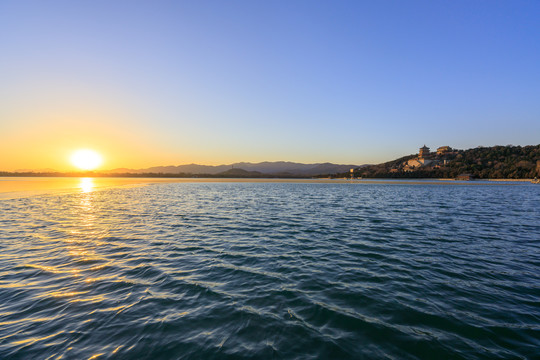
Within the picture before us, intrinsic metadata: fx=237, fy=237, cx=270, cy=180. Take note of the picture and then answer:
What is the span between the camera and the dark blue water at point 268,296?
5.79m

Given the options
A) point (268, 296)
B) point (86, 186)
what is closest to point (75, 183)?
point (86, 186)

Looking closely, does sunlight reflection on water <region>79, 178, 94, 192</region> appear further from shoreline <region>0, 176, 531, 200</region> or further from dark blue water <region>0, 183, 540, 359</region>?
dark blue water <region>0, 183, 540, 359</region>

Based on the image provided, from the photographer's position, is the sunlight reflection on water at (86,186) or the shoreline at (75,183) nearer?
the shoreline at (75,183)

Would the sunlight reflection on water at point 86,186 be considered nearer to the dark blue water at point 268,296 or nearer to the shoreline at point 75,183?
the shoreline at point 75,183

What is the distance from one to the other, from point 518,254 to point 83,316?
771 inches

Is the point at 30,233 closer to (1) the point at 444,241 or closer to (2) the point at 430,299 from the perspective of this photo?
(2) the point at 430,299

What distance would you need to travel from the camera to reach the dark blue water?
579 centimetres

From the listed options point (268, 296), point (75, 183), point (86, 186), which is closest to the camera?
point (268, 296)

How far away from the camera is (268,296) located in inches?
323

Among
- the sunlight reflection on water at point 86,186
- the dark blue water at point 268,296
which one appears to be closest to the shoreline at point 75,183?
the sunlight reflection on water at point 86,186

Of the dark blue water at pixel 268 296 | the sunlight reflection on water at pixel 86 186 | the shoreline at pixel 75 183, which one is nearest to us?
the dark blue water at pixel 268 296

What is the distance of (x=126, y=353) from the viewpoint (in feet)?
18.0

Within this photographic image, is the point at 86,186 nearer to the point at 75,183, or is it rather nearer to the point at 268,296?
the point at 75,183

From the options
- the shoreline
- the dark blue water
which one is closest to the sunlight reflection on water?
the shoreline
